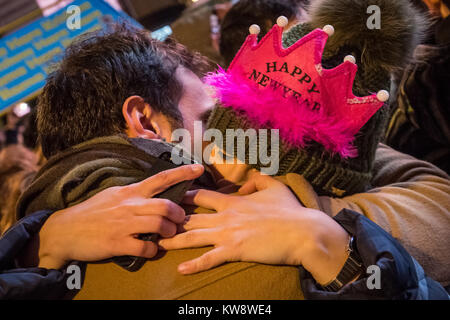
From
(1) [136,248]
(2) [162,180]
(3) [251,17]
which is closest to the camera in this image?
(1) [136,248]

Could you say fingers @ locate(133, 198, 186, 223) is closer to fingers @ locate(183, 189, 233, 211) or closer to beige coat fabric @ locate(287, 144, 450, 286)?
fingers @ locate(183, 189, 233, 211)

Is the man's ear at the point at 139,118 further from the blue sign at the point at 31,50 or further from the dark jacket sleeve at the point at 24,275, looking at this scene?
the blue sign at the point at 31,50

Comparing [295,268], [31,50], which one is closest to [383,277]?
[295,268]

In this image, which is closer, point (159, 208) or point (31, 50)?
point (159, 208)

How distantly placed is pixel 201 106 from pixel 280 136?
0.54 m

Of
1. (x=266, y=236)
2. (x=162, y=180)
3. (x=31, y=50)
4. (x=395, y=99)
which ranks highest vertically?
(x=31, y=50)

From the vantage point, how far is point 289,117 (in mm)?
1387

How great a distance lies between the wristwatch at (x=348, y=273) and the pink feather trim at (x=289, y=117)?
42 cm

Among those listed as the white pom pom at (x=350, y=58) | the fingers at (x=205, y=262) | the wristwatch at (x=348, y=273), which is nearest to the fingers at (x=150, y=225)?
the fingers at (x=205, y=262)

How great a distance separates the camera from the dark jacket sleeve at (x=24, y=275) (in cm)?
115

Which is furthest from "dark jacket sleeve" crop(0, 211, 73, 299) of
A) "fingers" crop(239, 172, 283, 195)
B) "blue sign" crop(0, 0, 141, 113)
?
"blue sign" crop(0, 0, 141, 113)

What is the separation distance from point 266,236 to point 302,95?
56 cm

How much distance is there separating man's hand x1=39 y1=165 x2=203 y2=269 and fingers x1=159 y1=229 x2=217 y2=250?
0.03m

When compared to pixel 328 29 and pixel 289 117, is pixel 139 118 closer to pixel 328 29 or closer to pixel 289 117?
pixel 289 117
